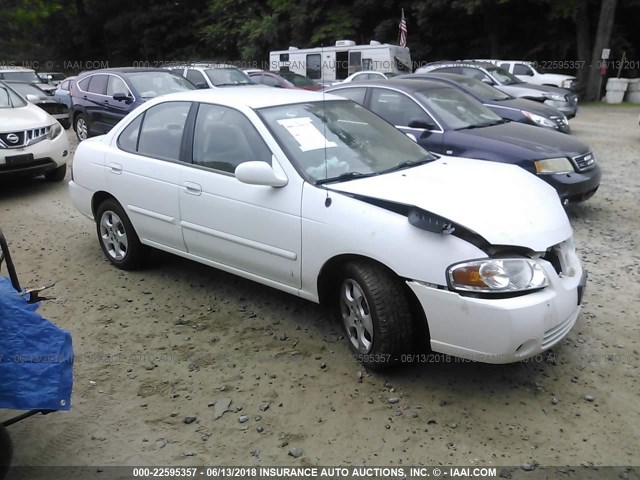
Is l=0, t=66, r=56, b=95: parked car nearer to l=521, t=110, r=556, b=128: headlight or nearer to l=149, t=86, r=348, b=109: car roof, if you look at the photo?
l=521, t=110, r=556, b=128: headlight

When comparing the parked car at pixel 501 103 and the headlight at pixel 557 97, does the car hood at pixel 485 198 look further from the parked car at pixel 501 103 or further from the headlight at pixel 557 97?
the headlight at pixel 557 97

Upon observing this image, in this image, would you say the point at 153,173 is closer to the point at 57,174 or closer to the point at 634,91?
the point at 57,174

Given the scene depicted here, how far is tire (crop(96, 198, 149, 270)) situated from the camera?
513 cm

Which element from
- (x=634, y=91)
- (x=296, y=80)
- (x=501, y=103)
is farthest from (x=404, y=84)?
(x=634, y=91)

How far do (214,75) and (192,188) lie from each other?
10509 mm

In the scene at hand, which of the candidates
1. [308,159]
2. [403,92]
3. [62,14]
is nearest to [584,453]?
[308,159]

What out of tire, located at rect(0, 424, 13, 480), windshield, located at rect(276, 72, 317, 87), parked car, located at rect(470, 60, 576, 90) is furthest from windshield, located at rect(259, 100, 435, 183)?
parked car, located at rect(470, 60, 576, 90)

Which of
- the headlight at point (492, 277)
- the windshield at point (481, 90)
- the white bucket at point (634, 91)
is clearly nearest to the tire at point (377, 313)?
the headlight at point (492, 277)

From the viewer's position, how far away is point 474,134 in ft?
22.4

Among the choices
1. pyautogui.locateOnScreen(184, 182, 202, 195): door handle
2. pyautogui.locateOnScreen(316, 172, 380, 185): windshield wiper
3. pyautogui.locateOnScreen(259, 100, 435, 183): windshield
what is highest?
pyautogui.locateOnScreen(259, 100, 435, 183): windshield

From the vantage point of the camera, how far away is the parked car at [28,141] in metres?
7.87

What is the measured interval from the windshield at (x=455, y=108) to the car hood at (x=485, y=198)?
3085 millimetres

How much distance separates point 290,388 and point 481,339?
1.18 m

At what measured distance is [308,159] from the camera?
3.91m
